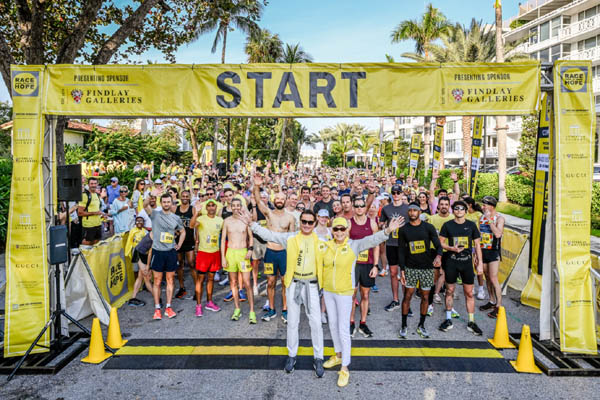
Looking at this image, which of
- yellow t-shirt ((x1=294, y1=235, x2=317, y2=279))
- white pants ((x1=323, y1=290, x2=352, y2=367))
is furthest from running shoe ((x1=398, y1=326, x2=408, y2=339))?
yellow t-shirt ((x1=294, y1=235, x2=317, y2=279))

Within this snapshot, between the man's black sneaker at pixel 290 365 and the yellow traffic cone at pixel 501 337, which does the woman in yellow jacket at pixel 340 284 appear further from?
the yellow traffic cone at pixel 501 337

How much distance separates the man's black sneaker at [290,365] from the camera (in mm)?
4684

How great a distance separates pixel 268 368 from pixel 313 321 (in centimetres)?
88

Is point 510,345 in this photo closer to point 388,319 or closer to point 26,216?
point 388,319

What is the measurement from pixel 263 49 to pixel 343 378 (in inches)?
1442

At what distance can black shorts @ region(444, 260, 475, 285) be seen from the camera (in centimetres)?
596

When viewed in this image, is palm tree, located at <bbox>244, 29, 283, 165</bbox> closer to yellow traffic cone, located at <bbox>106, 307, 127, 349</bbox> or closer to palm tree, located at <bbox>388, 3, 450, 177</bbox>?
palm tree, located at <bbox>388, 3, 450, 177</bbox>

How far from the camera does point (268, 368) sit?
4.81m

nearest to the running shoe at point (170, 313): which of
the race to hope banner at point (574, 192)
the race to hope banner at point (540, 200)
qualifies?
the race to hope banner at point (574, 192)

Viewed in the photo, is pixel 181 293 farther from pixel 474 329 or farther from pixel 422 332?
pixel 474 329

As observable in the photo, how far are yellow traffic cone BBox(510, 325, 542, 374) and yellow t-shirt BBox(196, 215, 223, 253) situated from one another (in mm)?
4780

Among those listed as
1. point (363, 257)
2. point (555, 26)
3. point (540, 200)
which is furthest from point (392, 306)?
point (555, 26)

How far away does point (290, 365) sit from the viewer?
15.4 feet

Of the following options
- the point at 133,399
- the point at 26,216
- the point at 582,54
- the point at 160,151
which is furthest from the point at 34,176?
the point at 582,54
